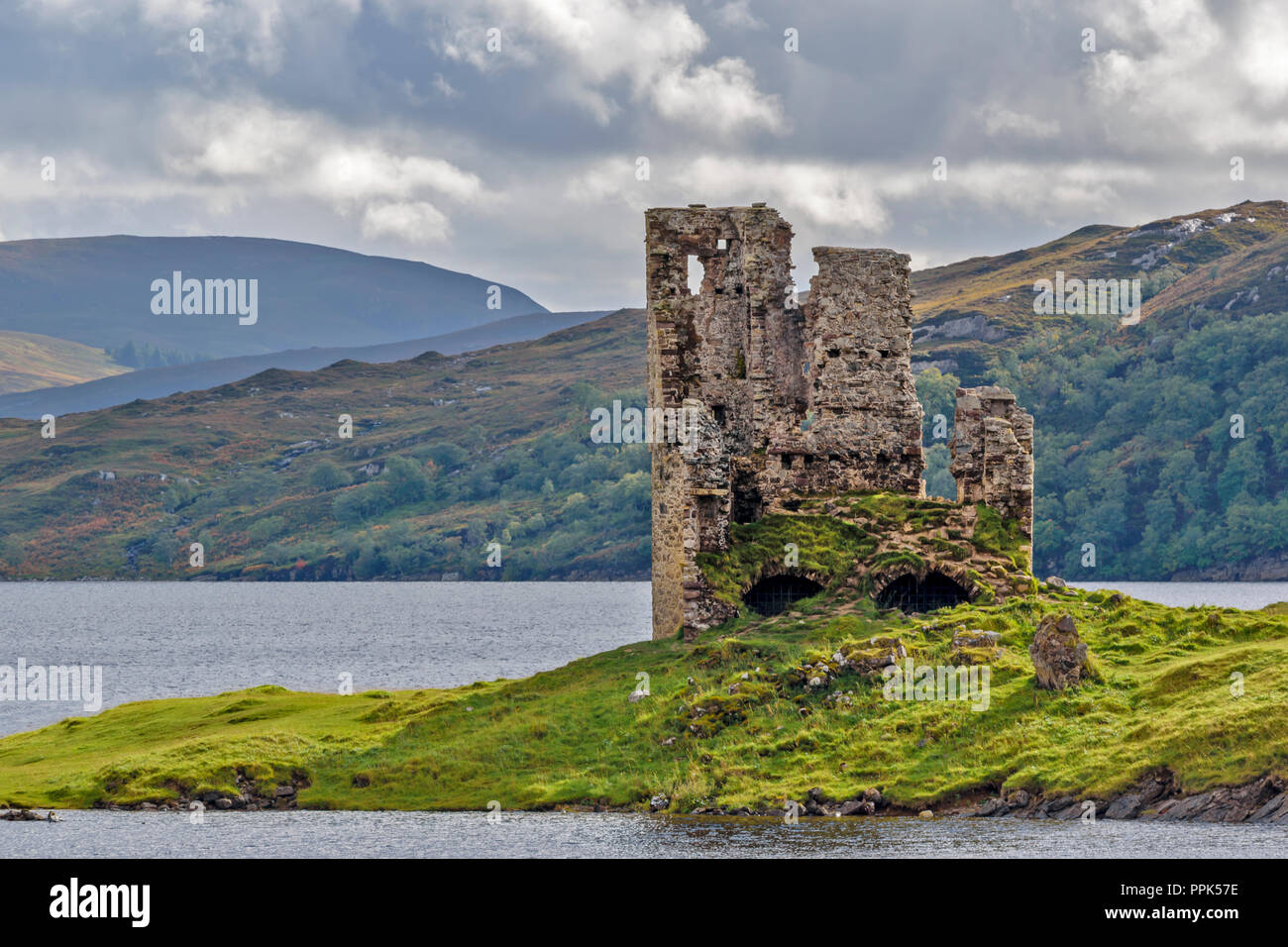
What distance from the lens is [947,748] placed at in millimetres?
38281

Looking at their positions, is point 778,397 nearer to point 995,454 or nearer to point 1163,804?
point 995,454

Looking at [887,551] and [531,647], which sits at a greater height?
[887,551]

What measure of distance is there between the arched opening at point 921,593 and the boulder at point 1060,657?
30.8 ft

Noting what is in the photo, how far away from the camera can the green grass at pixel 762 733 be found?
36.3 meters

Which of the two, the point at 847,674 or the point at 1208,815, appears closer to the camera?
the point at 1208,815

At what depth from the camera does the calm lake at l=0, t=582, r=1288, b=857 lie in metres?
32.5

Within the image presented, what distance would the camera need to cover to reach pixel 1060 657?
3984 cm

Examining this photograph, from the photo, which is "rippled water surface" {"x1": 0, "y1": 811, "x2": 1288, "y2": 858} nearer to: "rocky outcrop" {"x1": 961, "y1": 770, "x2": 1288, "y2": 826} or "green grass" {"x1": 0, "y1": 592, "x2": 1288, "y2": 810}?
"rocky outcrop" {"x1": 961, "y1": 770, "x2": 1288, "y2": 826}

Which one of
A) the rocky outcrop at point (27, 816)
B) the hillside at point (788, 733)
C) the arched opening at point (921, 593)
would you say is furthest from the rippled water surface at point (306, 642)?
the arched opening at point (921, 593)

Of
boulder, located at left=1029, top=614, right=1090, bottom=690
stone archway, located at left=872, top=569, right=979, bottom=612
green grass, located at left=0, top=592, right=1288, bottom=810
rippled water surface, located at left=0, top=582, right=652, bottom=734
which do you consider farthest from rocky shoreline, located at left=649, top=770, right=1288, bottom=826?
rippled water surface, located at left=0, top=582, right=652, bottom=734
